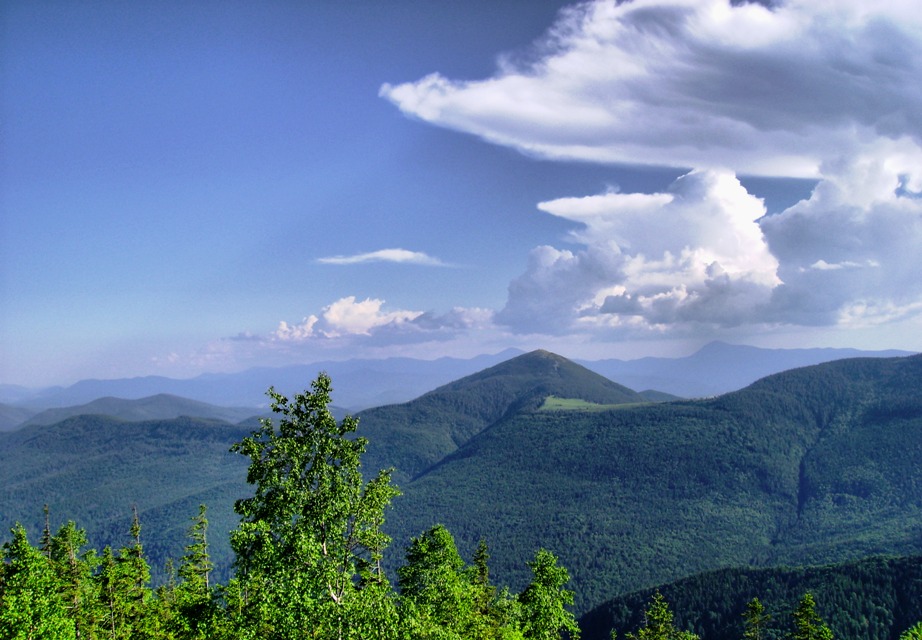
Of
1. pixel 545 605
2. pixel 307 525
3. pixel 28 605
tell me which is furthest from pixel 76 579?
pixel 307 525

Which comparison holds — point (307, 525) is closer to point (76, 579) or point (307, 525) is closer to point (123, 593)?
point (76, 579)

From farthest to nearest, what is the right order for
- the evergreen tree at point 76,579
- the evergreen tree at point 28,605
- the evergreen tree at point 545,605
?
the evergreen tree at point 76,579
the evergreen tree at point 545,605
the evergreen tree at point 28,605

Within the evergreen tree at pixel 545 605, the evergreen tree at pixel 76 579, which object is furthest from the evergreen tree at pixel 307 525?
the evergreen tree at pixel 76 579

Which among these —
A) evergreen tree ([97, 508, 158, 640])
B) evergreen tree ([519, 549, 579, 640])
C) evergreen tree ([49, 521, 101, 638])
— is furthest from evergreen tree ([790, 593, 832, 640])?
evergreen tree ([49, 521, 101, 638])

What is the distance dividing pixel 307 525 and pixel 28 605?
100.0 ft

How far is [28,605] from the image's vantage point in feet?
133

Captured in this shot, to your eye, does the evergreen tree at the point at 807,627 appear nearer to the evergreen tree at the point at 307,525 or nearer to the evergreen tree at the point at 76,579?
the evergreen tree at the point at 307,525

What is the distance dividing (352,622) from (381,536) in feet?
13.5

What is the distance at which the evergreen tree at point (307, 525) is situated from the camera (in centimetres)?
2292

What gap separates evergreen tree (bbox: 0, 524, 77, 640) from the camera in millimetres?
39531

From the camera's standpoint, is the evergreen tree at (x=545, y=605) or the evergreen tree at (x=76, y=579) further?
the evergreen tree at (x=76, y=579)

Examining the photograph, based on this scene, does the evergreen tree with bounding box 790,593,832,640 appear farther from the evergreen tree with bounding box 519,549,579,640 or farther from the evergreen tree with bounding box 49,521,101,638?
the evergreen tree with bounding box 49,521,101,638

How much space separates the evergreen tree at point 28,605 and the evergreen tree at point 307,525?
86.7 ft

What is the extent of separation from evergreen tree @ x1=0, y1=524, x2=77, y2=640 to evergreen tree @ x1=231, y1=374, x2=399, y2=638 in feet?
86.7
